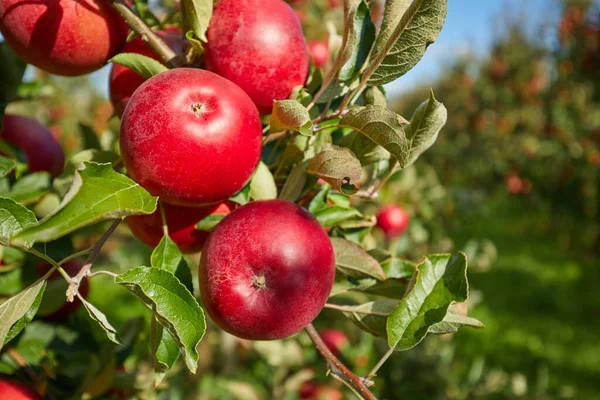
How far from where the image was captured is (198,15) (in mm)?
690

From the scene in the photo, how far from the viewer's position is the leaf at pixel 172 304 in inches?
23.1

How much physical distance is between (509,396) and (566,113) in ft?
16.8

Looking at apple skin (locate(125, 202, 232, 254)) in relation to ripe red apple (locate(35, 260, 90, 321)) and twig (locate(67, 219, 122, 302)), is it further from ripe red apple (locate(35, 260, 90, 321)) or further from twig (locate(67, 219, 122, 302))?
ripe red apple (locate(35, 260, 90, 321))

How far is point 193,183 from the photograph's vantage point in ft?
2.10

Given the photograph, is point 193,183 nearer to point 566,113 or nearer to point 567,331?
point 567,331

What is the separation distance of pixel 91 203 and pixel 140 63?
0.82 ft

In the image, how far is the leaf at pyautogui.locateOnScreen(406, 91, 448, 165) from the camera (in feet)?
2.40

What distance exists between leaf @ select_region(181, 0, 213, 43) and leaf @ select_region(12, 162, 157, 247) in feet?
0.78

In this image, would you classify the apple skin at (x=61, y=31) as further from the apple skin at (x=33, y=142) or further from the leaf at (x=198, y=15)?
the apple skin at (x=33, y=142)

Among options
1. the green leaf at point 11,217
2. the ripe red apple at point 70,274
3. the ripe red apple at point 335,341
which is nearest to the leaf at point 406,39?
the green leaf at point 11,217

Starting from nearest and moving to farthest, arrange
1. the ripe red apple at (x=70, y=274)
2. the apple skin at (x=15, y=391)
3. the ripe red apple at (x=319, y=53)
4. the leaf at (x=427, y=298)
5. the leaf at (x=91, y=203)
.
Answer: the leaf at (x=91, y=203), the leaf at (x=427, y=298), the apple skin at (x=15, y=391), the ripe red apple at (x=70, y=274), the ripe red apple at (x=319, y=53)

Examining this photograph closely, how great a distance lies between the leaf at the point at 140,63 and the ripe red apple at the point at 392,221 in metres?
1.45

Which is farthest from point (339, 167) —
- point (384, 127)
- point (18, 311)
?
point (18, 311)

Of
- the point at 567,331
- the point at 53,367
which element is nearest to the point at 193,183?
the point at 53,367
